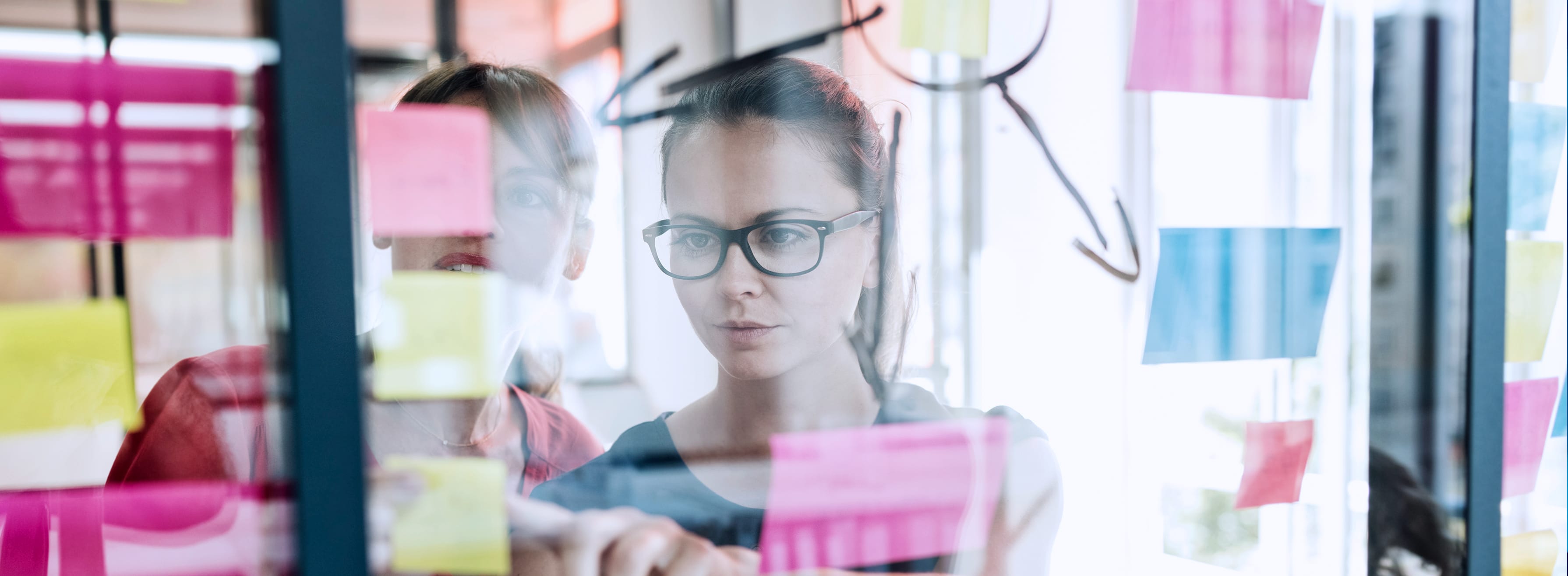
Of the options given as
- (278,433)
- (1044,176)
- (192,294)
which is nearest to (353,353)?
(278,433)

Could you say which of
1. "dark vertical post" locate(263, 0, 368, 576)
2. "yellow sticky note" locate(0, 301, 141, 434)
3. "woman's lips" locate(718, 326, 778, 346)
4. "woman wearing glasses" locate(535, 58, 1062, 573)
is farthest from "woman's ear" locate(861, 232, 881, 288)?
"yellow sticky note" locate(0, 301, 141, 434)

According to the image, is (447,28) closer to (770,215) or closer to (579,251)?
(579,251)

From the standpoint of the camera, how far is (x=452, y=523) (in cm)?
65

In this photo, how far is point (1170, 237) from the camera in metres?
0.90

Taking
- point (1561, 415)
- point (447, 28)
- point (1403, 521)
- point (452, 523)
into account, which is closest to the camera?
point (452, 523)

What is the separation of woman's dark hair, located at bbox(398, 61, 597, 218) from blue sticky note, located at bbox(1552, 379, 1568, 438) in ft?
4.14

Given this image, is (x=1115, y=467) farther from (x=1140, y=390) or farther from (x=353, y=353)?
(x=353, y=353)

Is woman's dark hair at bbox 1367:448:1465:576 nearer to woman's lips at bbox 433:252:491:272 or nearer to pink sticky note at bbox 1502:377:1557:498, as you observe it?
pink sticky note at bbox 1502:377:1557:498

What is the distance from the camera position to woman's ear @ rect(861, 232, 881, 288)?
2.71ft

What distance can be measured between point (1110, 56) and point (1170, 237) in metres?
0.20

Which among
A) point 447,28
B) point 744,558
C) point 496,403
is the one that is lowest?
point 744,558

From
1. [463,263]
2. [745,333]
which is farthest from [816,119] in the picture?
Answer: [463,263]

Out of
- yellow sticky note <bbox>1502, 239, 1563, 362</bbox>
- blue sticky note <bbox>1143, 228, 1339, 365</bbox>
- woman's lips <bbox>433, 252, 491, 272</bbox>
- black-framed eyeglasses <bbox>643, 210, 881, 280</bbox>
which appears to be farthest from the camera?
yellow sticky note <bbox>1502, 239, 1563, 362</bbox>

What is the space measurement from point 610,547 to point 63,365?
422mm
